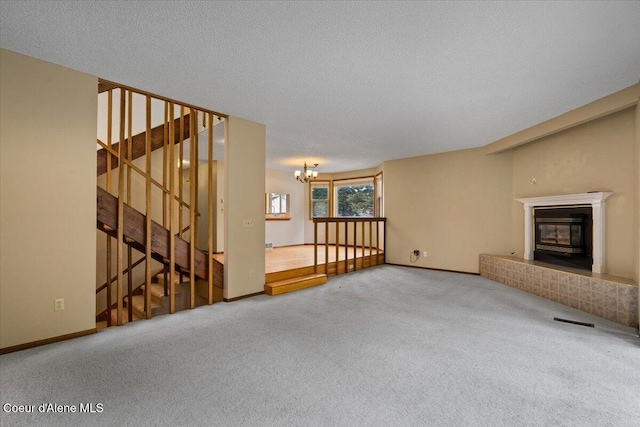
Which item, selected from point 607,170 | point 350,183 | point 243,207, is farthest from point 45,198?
point 350,183

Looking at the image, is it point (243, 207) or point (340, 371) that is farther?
Answer: point (243, 207)

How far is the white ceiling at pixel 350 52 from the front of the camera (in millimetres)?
2020

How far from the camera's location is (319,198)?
9.24 metres

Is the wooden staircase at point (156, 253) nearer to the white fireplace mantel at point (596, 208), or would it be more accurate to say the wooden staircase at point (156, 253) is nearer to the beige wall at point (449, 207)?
the beige wall at point (449, 207)

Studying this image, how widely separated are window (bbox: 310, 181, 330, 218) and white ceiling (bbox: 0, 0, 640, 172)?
202 inches

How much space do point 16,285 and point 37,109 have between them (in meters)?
1.56

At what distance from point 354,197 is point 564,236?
5255 mm

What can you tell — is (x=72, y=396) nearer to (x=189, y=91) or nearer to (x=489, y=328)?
(x=189, y=91)

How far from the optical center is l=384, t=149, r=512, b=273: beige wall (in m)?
5.75

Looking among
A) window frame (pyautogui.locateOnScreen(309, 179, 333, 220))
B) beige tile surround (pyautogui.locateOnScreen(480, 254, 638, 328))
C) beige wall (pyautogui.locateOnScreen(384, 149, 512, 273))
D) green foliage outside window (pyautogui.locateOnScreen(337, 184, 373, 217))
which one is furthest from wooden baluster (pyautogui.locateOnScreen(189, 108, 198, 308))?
green foliage outside window (pyautogui.locateOnScreen(337, 184, 373, 217))

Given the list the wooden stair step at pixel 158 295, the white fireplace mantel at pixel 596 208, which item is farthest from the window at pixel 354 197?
the wooden stair step at pixel 158 295

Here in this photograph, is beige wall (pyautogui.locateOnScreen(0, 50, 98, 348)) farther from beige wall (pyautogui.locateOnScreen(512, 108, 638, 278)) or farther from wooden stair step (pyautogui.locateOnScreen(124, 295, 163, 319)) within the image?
beige wall (pyautogui.locateOnScreen(512, 108, 638, 278))

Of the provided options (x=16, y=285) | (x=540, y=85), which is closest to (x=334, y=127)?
(x=540, y=85)

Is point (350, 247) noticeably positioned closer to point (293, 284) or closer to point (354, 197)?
point (354, 197)
